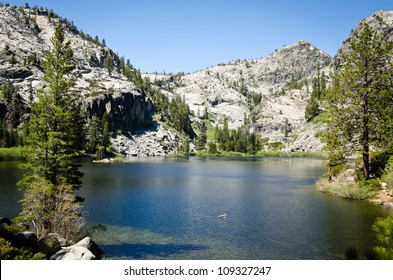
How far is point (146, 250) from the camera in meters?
27.8

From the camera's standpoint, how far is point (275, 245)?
93.9 ft

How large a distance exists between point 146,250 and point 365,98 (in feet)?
140

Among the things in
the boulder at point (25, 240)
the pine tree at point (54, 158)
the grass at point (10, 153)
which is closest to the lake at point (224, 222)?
the pine tree at point (54, 158)

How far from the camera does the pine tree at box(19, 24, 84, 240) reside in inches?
1123

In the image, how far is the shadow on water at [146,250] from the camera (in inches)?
1040

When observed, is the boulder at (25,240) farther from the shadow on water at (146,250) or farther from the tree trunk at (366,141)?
the tree trunk at (366,141)

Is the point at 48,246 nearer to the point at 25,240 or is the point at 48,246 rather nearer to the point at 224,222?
the point at 25,240

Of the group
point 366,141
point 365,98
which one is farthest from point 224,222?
point 365,98

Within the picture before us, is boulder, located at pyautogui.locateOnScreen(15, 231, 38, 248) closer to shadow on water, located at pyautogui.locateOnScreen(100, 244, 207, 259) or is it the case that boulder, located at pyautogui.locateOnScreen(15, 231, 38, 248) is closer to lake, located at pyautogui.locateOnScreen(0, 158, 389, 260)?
shadow on water, located at pyautogui.locateOnScreen(100, 244, 207, 259)

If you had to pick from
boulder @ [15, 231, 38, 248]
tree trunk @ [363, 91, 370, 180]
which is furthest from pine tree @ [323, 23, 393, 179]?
boulder @ [15, 231, 38, 248]

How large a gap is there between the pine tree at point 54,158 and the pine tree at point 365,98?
137 ft

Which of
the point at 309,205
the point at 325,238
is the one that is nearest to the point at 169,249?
the point at 325,238

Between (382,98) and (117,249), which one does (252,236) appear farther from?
(382,98)
